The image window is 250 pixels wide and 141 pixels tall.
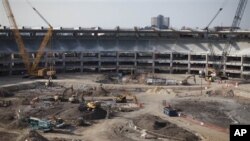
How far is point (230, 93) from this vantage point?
9562 cm

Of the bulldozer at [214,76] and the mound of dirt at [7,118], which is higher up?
the bulldozer at [214,76]

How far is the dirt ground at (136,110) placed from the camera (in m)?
62.4

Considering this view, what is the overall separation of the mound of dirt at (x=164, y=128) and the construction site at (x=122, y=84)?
0.17 meters

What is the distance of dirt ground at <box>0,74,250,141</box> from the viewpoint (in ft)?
205

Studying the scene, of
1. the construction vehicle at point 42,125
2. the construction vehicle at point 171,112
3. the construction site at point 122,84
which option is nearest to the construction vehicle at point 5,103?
the construction site at point 122,84

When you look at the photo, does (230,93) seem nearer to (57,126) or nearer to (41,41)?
(57,126)

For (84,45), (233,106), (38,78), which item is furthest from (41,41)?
(233,106)

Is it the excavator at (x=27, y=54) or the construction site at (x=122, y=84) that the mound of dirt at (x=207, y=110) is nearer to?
the construction site at (x=122, y=84)

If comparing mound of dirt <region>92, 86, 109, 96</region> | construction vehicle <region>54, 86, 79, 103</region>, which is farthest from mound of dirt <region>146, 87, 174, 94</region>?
construction vehicle <region>54, 86, 79, 103</region>

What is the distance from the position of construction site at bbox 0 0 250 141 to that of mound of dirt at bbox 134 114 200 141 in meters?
0.17

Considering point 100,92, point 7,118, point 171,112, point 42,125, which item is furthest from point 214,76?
point 42,125

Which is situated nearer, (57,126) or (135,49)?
(57,126)

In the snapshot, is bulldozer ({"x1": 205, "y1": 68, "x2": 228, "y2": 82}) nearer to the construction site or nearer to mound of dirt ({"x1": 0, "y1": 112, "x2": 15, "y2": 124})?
the construction site

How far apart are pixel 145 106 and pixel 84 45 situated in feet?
179
